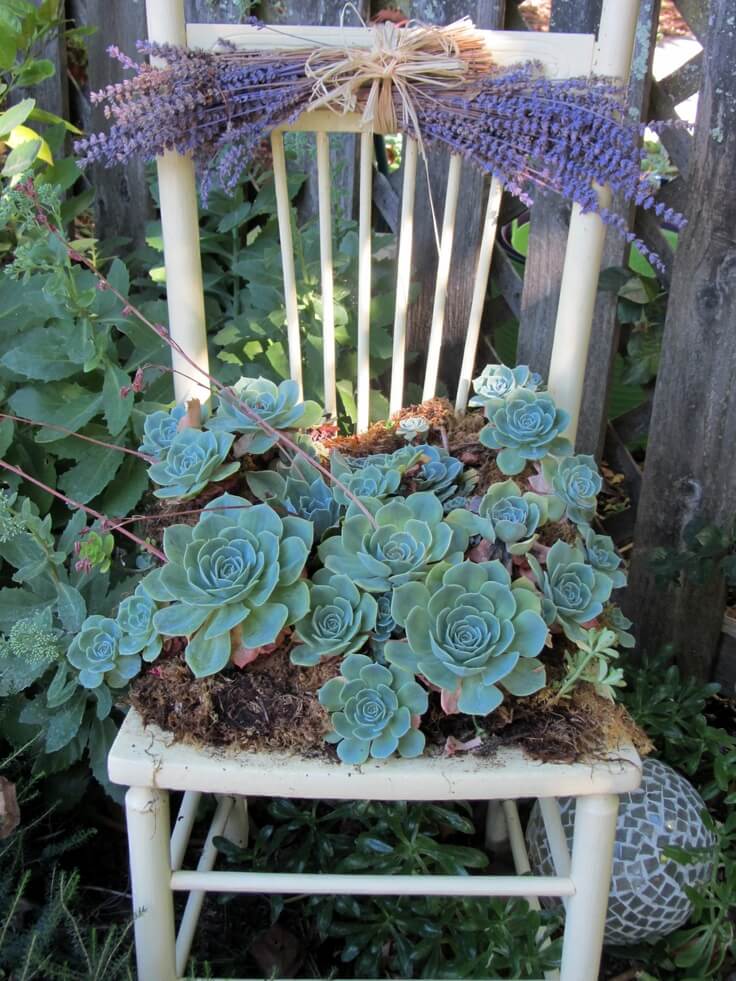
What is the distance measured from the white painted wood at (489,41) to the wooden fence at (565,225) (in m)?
0.36

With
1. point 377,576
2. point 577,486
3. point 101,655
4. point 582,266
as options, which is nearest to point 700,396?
point 582,266

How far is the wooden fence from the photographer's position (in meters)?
1.36

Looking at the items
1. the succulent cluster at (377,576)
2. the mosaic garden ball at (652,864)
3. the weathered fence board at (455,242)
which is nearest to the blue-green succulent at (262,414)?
the succulent cluster at (377,576)

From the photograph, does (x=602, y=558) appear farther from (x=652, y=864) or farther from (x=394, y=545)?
(x=652, y=864)

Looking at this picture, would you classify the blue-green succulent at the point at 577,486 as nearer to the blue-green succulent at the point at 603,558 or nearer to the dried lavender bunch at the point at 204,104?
the blue-green succulent at the point at 603,558

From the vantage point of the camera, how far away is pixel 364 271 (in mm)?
1159

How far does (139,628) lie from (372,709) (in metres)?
0.24

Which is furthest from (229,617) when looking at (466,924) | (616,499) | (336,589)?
(616,499)

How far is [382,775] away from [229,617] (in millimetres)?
197

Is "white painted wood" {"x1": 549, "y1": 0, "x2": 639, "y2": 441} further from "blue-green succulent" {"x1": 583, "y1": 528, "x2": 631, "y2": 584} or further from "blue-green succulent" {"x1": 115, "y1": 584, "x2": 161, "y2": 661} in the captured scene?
"blue-green succulent" {"x1": 115, "y1": 584, "x2": 161, "y2": 661}

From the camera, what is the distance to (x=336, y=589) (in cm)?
87

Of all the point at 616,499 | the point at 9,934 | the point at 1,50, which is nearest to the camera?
the point at 9,934

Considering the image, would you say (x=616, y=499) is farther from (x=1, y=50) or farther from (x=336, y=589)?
(x=1, y=50)

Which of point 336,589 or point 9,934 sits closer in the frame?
point 336,589
